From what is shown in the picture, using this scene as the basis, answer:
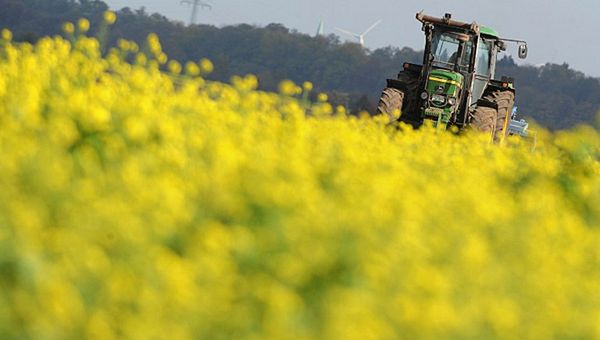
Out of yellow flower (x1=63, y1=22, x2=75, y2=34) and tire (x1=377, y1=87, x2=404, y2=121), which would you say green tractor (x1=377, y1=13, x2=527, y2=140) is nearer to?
tire (x1=377, y1=87, x2=404, y2=121)

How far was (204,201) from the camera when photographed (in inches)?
163

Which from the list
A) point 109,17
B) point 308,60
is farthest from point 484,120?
point 308,60

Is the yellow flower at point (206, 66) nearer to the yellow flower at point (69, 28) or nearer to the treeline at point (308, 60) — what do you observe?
the yellow flower at point (69, 28)

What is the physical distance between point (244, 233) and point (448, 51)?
14153 millimetres

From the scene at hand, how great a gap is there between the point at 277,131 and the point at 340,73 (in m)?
110

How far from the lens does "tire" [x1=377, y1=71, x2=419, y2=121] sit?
16375mm

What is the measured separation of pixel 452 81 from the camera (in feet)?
56.6

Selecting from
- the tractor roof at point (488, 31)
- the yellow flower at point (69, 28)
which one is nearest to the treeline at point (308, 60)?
the tractor roof at point (488, 31)

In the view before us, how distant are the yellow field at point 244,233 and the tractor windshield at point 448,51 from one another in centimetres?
1119

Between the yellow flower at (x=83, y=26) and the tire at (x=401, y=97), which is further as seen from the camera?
the tire at (x=401, y=97)

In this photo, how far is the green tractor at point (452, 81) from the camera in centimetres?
1725

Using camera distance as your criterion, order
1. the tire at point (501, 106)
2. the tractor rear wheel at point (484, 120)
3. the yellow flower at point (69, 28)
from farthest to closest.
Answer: the tire at point (501, 106) < the tractor rear wheel at point (484, 120) < the yellow flower at point (69, 28)

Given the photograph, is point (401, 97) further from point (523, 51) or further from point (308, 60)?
point (308, 60)

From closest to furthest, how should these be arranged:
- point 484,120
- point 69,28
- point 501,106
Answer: point 69,28 < point 484,120 < point 501,106
